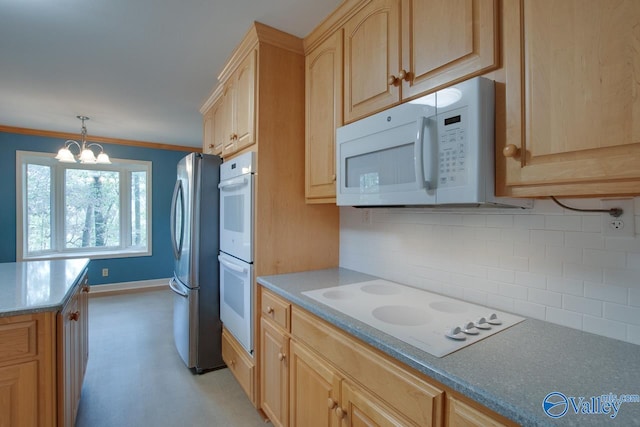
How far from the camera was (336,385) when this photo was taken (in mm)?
1209

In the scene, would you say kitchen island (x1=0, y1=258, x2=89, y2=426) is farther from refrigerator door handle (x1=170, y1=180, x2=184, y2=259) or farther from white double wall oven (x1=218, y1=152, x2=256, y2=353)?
refrigerator door handle (x1=170, y1=180, x2=184, y2=259)

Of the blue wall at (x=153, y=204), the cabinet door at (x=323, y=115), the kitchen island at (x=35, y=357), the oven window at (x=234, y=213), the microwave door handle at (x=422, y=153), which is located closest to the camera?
the microwave door handle at (x=422, y=153)

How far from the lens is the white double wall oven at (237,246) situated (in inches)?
74.7

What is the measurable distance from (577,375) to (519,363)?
0.41 ft

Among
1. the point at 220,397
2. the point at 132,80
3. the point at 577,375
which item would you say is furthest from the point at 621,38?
the point at 132,80

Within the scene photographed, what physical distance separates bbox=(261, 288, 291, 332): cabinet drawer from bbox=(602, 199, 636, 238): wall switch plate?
1.29 m

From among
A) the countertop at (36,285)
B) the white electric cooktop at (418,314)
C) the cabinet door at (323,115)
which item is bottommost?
the white electric cooktop at (418,314)

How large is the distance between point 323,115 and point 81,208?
4.47 m

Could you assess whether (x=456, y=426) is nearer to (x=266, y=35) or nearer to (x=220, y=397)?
(x=220, y=397)

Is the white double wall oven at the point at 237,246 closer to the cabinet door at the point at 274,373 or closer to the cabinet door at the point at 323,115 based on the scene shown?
the cabinet door at the point at 274,373

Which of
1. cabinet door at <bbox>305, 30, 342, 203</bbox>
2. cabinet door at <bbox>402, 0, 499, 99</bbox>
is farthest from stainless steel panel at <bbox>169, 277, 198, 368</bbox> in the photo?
cabinet door at <bbox>402, 0, 499, 99</bbox>

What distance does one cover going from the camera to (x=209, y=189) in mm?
2412

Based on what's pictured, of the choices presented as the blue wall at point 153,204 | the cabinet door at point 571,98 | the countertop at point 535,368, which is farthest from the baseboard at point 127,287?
the cabinet door at point 571,98
